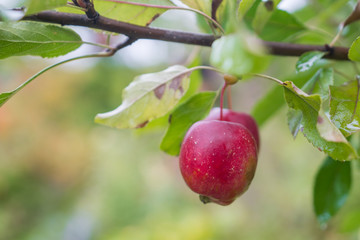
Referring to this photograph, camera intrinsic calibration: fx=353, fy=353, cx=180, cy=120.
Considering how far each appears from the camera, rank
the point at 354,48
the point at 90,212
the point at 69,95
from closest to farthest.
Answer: the point at 354,48
the point at 90,212
the point at 69,95

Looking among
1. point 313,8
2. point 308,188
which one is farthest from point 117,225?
point 313,8

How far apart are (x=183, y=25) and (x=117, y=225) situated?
75.4 inches

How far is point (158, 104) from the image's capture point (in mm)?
475

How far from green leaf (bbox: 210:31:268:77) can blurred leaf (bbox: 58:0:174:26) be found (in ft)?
0.74

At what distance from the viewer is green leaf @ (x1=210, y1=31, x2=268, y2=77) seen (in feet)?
0.74

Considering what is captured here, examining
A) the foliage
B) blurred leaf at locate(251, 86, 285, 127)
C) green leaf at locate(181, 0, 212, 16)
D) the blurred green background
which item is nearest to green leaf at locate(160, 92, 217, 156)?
the foliage

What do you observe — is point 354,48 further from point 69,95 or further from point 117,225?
point 69,95

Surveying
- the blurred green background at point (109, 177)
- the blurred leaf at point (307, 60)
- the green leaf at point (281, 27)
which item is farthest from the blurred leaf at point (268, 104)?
the blurred green background at point (109, 177)

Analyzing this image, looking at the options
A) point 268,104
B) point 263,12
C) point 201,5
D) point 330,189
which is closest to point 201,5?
point 201,5

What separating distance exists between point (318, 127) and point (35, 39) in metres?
0.34

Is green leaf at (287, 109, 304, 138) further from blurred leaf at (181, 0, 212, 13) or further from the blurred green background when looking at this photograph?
the blurred green background

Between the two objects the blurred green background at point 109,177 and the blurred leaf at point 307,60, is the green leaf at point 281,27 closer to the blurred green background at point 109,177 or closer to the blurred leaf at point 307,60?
the blurred leaf at point 307,60

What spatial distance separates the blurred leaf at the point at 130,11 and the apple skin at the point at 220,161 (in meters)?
0.17

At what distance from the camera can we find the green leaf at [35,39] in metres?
0.42
